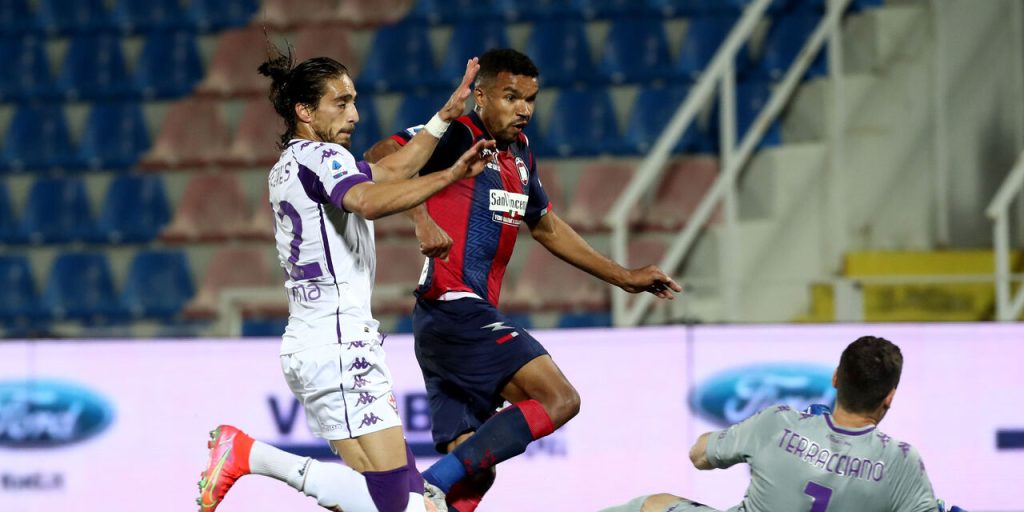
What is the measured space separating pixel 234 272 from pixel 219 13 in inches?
91.4

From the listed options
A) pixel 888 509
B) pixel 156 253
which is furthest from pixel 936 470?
pixel 156 253

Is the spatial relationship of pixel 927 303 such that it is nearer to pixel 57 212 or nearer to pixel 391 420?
pixel 391 420

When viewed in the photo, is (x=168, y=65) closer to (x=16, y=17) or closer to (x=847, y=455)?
(x=16, y=17)

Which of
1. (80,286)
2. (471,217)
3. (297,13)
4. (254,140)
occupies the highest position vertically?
(297,13)

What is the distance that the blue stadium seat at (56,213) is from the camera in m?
10.1

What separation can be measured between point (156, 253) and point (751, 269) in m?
4.29

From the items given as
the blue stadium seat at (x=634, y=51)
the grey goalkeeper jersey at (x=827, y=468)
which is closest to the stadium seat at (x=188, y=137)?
the blue stadium seat at (x=634, y=51)

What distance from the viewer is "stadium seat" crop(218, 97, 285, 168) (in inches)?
398

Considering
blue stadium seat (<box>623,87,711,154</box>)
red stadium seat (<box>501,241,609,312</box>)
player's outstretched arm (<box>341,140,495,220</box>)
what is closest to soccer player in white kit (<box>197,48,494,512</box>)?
player's outstretched arm (<box>341,140,495,220</box>)

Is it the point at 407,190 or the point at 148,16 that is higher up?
the point at 148,16

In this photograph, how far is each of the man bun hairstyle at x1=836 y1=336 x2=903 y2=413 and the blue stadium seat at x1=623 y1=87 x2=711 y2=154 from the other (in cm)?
610

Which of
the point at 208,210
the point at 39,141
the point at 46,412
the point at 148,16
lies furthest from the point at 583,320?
the point at 39,141

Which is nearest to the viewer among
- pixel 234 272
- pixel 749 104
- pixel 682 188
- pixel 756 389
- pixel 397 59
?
pixel 756 389

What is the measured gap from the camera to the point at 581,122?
9789 millimetres
